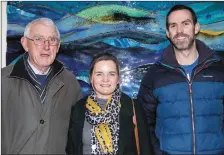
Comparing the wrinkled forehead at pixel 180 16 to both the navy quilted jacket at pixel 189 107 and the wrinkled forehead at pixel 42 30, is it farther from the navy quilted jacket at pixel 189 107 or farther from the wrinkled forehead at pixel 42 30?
the wrinkled forehead at pixel 42 30

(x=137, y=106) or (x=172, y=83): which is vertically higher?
(x=172, y=83)

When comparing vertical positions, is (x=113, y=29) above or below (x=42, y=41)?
above

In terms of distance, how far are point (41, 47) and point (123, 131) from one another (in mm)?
1022

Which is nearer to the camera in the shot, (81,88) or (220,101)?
(220,101)

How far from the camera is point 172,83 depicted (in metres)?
2.41

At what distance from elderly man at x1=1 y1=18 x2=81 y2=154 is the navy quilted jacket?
84cm

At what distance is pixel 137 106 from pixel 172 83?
0.37 metres

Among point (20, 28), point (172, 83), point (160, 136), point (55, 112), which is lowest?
point (160, 136)

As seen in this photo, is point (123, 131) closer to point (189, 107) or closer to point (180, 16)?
point (189, 107)

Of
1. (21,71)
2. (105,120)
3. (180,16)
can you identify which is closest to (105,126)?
(105,120)

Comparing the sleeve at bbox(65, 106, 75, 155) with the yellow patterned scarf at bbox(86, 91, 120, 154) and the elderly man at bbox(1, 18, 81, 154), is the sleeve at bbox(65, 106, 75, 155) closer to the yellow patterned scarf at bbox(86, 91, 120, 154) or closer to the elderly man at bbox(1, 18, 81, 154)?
the elderly man at bbox(1, 18, 81, 154)

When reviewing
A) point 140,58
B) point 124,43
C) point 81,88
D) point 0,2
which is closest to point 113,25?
point 124,43

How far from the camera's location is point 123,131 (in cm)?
229

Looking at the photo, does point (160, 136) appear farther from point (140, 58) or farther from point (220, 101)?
point (140, 58)
